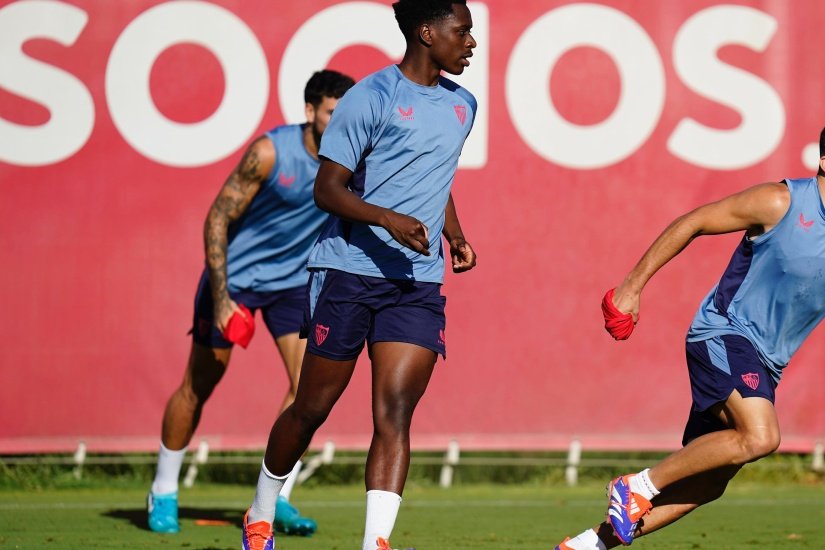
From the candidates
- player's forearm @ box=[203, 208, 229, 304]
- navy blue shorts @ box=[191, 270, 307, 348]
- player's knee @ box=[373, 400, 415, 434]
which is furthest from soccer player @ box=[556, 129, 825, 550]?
navy blue shorts @ box=[191, 270, 307, 348]

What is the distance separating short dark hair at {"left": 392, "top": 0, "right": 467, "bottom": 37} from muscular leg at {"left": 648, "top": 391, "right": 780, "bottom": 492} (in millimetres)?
1842

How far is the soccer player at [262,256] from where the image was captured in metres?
6.98

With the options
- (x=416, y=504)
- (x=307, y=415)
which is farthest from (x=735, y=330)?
(x=416, y=504)

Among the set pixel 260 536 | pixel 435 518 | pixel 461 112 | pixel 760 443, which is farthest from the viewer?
pixel 435 518

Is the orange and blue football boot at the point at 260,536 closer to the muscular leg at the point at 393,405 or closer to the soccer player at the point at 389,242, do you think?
the soccer player at the point at 389,242

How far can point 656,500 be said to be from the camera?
5590 millimetres

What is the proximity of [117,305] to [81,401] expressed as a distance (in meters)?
0.65

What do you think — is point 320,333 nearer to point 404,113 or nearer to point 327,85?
point 404,113

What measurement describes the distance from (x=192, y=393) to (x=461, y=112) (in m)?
2.50

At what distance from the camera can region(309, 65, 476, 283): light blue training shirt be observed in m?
5.29

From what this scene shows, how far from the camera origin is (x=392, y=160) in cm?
538

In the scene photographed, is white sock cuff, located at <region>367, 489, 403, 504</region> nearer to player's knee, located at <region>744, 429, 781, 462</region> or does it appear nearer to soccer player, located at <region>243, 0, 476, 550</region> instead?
soccer player, located at <region>243, 0, 476, 550</region>

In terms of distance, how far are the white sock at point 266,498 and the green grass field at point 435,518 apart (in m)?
1.01

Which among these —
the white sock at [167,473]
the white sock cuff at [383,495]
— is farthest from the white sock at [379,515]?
the white sock at [167,473]
